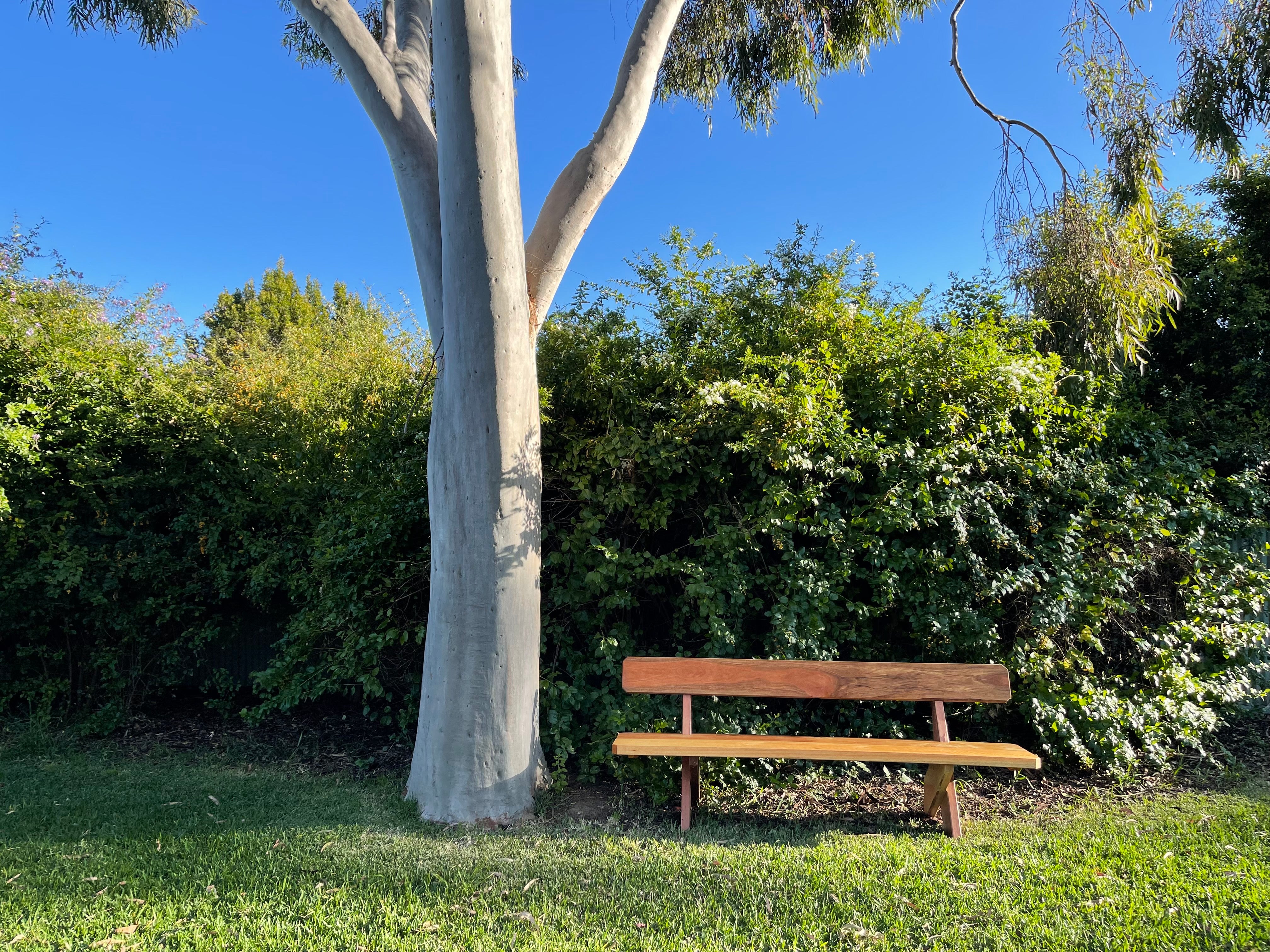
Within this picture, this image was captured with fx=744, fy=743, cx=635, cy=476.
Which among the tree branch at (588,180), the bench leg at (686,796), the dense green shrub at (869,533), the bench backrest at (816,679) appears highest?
the tree branch at (588,180)

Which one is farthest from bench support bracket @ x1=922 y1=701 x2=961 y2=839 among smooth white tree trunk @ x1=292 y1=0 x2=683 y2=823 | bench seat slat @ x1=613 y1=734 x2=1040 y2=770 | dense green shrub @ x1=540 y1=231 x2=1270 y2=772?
smooth white tree trunk @ x1=292 y1=0 x2=683 y2=823

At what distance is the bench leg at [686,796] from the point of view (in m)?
4.15

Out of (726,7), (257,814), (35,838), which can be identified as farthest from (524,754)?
(726,7)

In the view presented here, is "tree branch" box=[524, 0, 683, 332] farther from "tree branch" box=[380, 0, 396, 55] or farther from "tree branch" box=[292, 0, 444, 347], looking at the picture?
"tree branch" box=[380, 0, 396, 55]

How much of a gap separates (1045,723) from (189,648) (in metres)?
6.73

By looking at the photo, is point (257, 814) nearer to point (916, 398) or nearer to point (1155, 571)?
point (916, 398)

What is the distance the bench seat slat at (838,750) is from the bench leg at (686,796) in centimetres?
14

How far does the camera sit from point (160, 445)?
6.28 meters

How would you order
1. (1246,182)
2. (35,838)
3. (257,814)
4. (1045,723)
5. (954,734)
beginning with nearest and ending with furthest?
(35,838), (257,814), (1045,723), (954,734), (1246,182)

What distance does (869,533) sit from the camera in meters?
4.92

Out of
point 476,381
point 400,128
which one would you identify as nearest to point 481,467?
point 476,381

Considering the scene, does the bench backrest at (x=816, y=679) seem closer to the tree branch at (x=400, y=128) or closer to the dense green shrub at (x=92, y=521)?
the tree branch at (x=400, y=128)

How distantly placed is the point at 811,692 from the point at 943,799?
0.89 m

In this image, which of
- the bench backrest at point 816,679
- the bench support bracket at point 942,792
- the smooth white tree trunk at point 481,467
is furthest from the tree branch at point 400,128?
the bench support bracket at point 942,792
